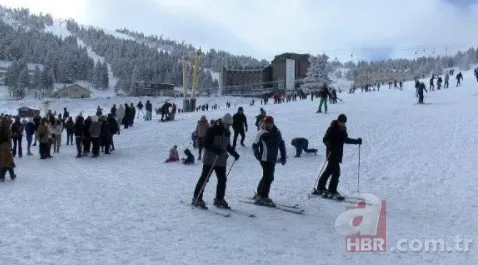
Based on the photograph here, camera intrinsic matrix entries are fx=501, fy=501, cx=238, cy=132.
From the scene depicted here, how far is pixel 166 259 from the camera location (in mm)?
6102

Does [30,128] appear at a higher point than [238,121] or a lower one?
lower

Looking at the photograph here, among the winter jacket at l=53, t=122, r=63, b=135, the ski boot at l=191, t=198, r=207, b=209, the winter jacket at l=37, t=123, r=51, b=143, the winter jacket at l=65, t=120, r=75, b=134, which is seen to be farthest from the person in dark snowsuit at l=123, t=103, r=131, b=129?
the ski boot at l=191, t=198, r=207, b=209

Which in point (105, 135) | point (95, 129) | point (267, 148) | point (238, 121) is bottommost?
point (105, 135)

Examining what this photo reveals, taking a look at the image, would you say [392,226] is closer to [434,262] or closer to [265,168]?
[434,262]

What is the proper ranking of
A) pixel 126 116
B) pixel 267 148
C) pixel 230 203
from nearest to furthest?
pixel 267 148, pixel 230 203, pixel 126 116

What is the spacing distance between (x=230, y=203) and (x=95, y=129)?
389 inches

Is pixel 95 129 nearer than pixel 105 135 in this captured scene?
Yes

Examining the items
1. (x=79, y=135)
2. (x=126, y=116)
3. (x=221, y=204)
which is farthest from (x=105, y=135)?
(x=221, y=204)

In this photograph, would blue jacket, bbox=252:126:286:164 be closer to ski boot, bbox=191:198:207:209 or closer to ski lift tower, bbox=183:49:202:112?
ski boot, bbox=191:198:207:209

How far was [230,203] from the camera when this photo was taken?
377 inches

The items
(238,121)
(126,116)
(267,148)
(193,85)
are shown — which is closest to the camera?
(267,148)

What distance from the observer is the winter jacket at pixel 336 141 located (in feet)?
32.1

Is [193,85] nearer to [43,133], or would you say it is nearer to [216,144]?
[43,133]

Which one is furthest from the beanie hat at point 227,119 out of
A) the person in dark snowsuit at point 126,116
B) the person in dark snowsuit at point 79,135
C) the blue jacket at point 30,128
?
the person in dark snowsuit at point 126,116
